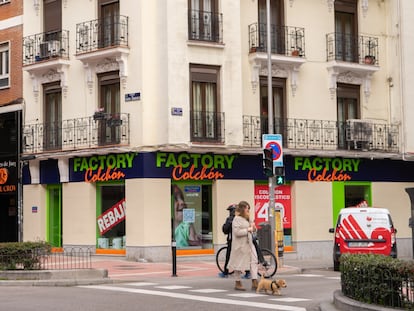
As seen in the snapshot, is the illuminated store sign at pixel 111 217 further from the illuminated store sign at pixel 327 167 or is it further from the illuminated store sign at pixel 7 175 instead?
the illuminated store sign at pixel 327 167

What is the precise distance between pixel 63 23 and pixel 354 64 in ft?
35.2

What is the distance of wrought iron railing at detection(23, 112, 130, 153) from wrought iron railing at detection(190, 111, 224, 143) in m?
2.24

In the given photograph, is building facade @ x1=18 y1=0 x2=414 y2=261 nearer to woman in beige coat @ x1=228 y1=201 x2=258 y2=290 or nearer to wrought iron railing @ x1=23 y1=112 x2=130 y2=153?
wrought iron railing @ x1=23 y1=112 x2=130 y2=153

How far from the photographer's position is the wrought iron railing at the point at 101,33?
25.6 m

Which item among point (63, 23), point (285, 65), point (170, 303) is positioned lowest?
point (170, 303)

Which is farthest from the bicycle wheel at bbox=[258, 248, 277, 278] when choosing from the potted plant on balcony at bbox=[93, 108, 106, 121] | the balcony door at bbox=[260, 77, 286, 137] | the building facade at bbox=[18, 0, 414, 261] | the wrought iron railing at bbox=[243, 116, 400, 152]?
the potted plant on balcony at bbox=[93, 108, 106, 121]

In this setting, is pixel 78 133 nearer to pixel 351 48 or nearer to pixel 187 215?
pixel 187 215

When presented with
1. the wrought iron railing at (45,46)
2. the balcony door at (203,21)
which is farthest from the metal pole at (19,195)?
the balcony door at (203,21)

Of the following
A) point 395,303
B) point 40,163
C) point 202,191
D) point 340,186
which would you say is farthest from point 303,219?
point 395,303

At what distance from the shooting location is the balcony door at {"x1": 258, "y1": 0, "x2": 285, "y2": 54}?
27.0 m

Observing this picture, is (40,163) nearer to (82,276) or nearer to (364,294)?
(82,276)

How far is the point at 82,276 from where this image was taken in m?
17.7

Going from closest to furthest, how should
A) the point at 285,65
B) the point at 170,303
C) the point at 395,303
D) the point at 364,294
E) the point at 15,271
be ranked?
the point at 395,303
the point at 364,294
the point at 170,303
the point at 15,271
the point at 285,65

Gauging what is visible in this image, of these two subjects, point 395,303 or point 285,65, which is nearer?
point 395,303
